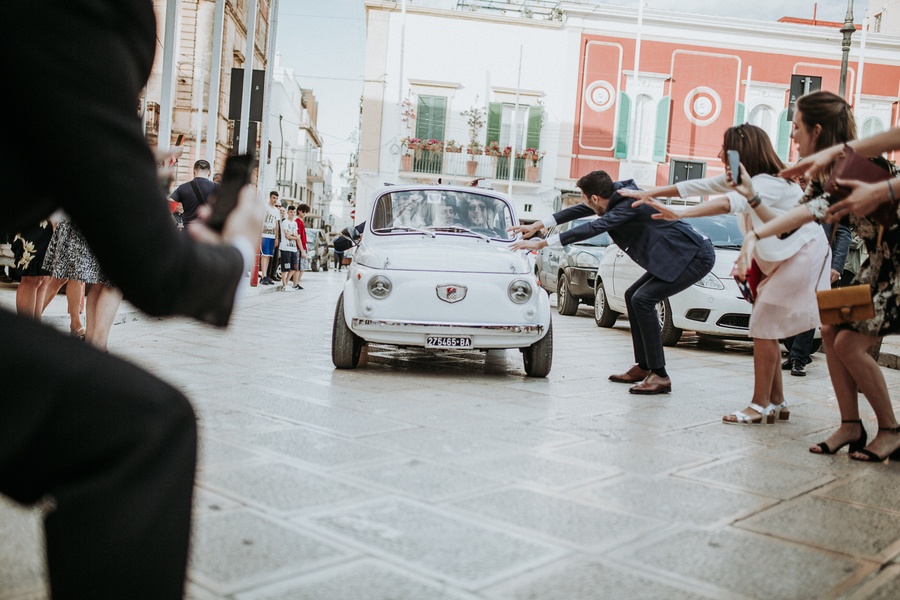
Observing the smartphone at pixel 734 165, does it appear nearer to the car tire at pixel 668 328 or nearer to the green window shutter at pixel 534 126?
the car tire at pixel 668 328

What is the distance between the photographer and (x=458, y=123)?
3391 centimetres

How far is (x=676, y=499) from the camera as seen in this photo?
375cm

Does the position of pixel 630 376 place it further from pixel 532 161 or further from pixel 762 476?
pixel 532 161

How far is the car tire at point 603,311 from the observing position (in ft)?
45.2

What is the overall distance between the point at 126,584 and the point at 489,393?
546cm

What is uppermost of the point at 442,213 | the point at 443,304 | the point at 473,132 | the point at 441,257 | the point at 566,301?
the point at 473,132

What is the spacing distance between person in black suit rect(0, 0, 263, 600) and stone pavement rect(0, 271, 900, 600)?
1.37m

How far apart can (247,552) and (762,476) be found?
254cm

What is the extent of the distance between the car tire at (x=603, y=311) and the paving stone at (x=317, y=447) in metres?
9.48

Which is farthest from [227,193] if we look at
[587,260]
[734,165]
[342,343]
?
[587,260]

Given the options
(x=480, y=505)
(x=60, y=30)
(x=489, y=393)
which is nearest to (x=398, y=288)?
(x=489, y=393)

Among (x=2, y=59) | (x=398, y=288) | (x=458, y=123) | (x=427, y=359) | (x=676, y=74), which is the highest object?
(x=676, y=74)

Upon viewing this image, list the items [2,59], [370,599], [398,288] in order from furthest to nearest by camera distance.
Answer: [398,288] → [370,599] → [2,59]

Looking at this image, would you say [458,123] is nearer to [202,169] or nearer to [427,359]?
[202,169]
